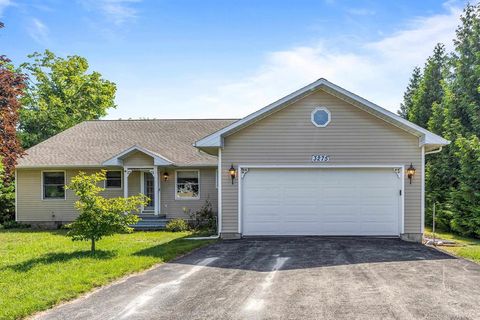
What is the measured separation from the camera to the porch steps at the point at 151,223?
55.5 feet

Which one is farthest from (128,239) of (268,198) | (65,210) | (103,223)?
(65,210)

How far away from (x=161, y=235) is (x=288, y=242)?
194 inches

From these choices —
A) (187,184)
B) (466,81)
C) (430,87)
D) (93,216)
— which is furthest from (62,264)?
(430,87)

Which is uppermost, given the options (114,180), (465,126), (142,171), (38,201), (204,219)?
(465,126)

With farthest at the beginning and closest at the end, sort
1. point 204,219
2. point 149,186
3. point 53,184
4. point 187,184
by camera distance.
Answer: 1. point 53,184
2. point 149,186
3. point 187,184
4. point 204,219

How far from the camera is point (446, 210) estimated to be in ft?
58.6

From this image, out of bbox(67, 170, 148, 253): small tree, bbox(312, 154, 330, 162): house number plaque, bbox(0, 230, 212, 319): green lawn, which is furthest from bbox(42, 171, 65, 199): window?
bbox(312, 154, 330, 162): house number plaque

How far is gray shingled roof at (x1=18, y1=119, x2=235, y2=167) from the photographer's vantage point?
18422mm

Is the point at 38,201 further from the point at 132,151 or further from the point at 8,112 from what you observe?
the point at 8,112

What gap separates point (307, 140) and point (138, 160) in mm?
7633

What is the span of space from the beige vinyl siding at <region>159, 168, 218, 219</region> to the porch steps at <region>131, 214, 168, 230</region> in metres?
0.51

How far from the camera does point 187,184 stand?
1833cm

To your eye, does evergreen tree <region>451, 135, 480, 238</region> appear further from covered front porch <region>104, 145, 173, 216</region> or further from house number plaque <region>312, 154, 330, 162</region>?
covered front porch <region>104, 145, 173, 216</region>

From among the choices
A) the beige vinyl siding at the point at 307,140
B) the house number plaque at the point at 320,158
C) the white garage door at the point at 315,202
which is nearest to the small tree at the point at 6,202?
the beige vinyl siding at the point at 307,140
